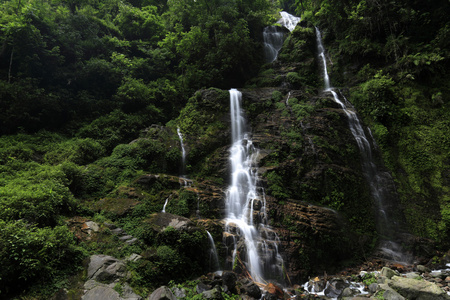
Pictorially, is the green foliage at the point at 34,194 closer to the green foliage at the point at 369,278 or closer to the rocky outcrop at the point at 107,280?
the rocky outcrop at the point at 107,280

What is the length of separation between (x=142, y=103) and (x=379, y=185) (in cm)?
1572

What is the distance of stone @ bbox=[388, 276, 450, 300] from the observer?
5775mm

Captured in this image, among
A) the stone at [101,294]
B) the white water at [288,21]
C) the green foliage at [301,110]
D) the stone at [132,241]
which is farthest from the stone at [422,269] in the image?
the white water at [288,21]

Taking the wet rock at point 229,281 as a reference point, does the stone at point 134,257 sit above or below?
above

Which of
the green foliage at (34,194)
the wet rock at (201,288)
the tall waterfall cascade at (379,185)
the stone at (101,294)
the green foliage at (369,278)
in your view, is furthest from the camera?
the tall waterfall cascade at (379,185)

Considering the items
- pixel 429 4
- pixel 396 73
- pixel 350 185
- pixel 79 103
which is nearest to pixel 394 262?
pixel 350 185

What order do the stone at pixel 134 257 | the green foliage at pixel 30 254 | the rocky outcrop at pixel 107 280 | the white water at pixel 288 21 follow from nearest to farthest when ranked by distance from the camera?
the green foliage at pixel 30 254, the rocky outcrop at pixel 107 280, the stone at pixel 134 257, the white water at pixel 288 21

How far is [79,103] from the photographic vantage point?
1460 centimetres

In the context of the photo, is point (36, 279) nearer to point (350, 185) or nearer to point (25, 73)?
point (350, 185)

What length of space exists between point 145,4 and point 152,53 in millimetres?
9247

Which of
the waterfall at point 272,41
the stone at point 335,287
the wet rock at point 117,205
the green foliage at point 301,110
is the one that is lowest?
the stone at point 335,287

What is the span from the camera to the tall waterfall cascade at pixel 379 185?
9.70 meters

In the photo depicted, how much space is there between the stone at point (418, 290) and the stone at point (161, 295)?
21.3ft

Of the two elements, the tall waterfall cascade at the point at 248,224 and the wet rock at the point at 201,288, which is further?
the tall waterfall cascade at the point at 248,224
